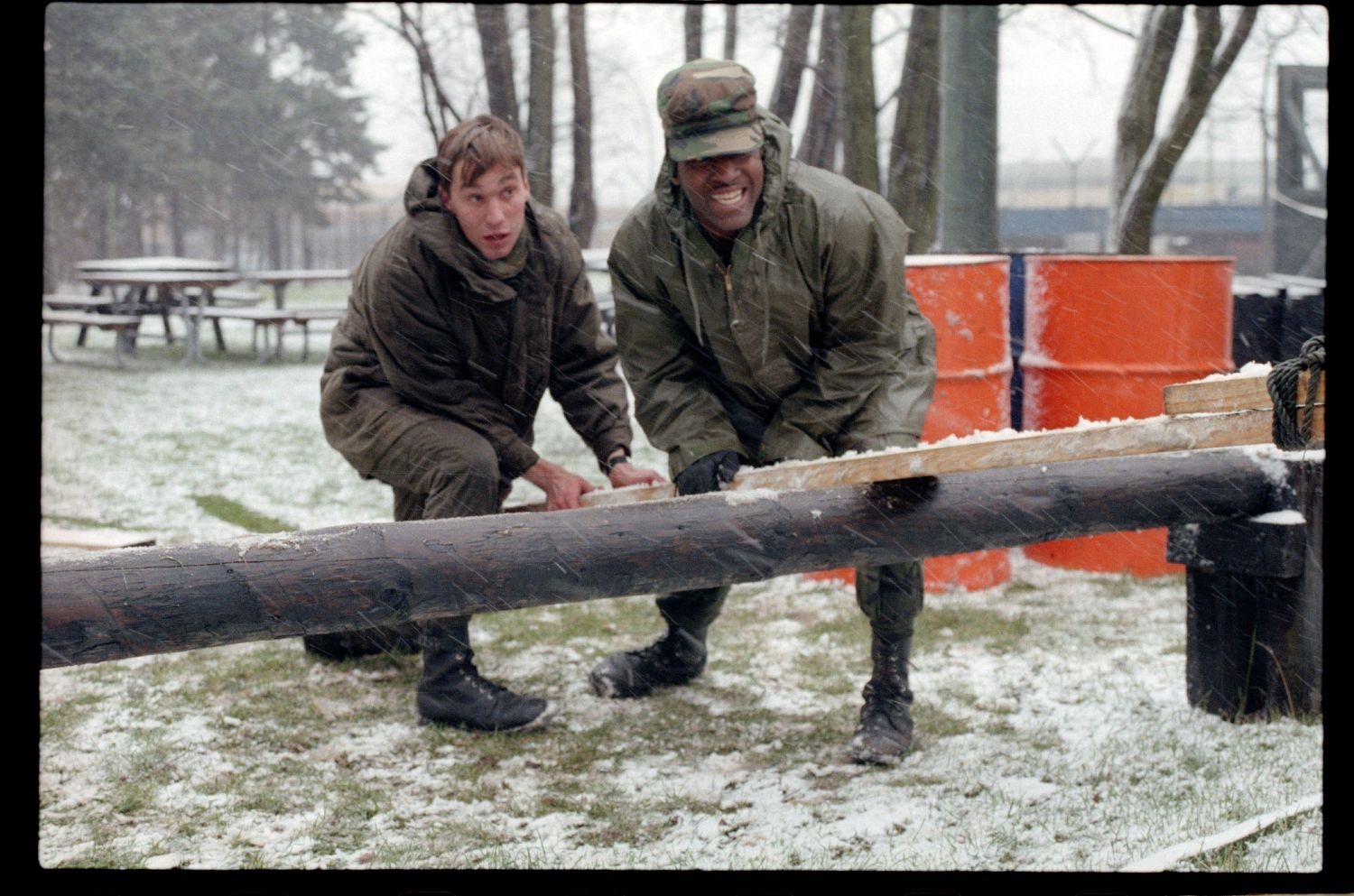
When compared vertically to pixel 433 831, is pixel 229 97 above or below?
above

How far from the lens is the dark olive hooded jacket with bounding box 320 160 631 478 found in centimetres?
387

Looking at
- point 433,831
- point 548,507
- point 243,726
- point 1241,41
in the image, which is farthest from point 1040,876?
point 1241,41

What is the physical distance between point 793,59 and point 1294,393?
321 inches

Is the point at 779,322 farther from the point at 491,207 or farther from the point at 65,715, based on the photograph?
the point at 65,715

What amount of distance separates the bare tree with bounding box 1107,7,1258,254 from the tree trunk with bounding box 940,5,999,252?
2649 mm

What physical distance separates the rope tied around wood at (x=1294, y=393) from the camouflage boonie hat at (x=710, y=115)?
1316mm

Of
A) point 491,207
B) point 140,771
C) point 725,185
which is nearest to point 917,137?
point 491,207

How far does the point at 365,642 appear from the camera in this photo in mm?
4656

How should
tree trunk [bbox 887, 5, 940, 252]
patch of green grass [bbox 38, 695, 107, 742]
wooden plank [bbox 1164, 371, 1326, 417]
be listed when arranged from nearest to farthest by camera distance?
wooden plank [bbox 1164, 371, 1326, 417]
patch of green grass [bbox 38, 695, 107, 742]
tree trunk [bbox 887, 5, 940, 252]

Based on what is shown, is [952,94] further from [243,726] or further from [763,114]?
[243,726]

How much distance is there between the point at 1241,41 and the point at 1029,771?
7.74m

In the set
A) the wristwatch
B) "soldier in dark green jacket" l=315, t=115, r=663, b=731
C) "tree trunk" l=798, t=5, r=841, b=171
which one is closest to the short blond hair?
"soldier in dark green jacket" l=315, t=115, r=663, b=731

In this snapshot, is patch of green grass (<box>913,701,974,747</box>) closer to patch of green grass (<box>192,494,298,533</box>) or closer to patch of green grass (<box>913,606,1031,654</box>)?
patch of green grass (<box>913,606,1031,654</box>)

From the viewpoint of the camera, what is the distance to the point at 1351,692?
113 inches
